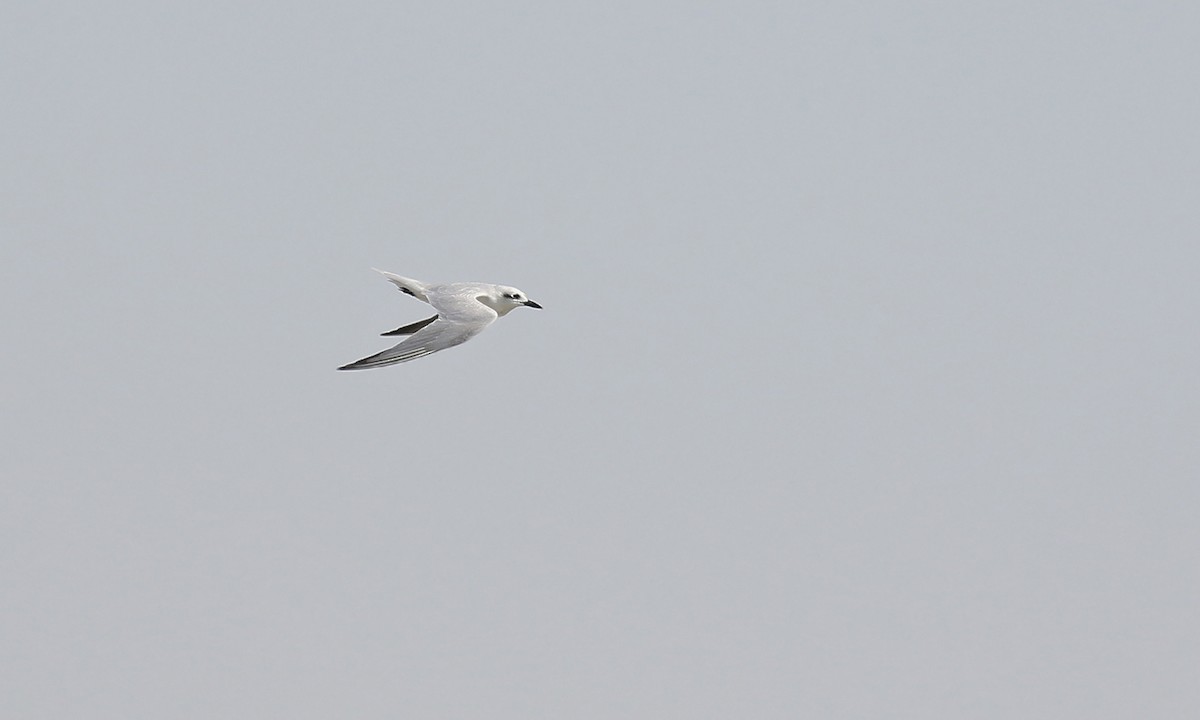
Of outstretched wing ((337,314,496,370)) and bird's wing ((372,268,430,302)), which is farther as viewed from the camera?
bird's wing ((372,268,430,302))

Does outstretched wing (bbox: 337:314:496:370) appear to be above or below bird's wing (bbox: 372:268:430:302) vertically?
below

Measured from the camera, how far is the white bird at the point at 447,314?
3039 centimetres

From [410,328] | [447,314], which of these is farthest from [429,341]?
[410,328]

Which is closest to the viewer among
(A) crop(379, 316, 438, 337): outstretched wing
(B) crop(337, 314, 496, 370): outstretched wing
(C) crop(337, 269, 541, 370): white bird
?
(B) crop(337, 314, 496, 370): outstretched wing

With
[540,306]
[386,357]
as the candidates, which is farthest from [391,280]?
[386,357]

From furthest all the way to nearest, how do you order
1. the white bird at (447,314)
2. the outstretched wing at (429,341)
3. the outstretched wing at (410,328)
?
the outstretched wing at (410,328) → the white bird at (447,314) → the outstretched wing at (429,341)

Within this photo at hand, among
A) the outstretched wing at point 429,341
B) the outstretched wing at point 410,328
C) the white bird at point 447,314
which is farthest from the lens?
the outstretched wing at point 410,328

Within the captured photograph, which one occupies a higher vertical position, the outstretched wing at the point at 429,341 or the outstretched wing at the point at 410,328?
the outstretched wing at the point at 410,328

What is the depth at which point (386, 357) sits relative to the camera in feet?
97.7

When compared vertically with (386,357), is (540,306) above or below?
above

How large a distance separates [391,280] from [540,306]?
344 cm

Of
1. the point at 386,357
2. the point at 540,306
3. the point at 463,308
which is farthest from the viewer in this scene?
the point at 540,306

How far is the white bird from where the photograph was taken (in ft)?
99.7

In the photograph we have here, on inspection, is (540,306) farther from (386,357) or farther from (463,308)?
(386,357)
